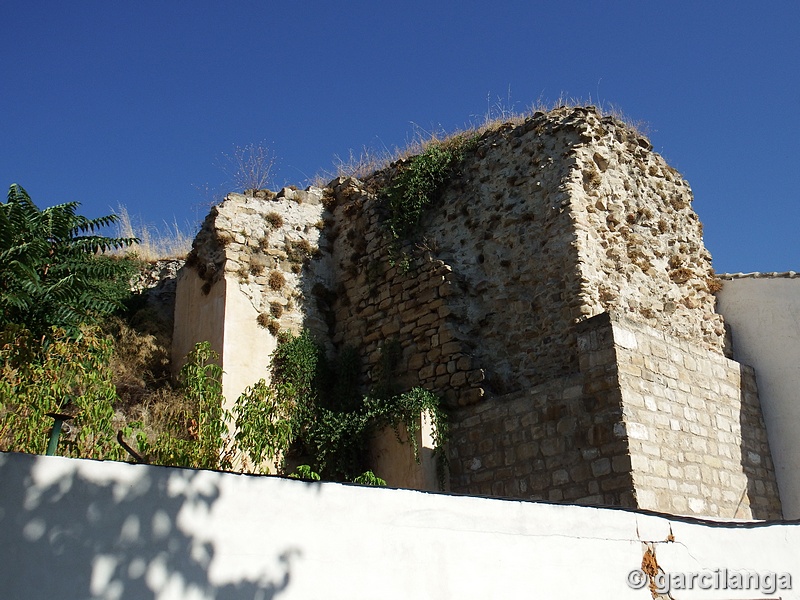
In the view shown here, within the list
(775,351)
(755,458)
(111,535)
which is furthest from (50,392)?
(775,351)

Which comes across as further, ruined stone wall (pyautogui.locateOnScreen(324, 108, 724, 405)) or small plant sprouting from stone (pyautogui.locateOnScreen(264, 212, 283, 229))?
small plant sprouting from stone (pyautogui.locateOnScreen(264, 212, 283, 229))

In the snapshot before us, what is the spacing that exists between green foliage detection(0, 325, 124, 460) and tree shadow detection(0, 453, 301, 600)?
3.31 m

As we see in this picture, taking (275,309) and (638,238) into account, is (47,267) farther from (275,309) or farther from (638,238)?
(638,238)

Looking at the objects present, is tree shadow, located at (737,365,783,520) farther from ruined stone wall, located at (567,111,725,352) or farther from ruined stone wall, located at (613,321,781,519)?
ruined stone wall, located at (567,111,725,352)

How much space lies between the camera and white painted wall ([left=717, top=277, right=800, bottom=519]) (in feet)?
32.9

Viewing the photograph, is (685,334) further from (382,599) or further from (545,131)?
(382,599)

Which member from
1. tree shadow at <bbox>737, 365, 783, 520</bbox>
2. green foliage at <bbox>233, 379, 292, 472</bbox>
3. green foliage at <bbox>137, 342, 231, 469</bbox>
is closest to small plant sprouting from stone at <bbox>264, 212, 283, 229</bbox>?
green foliage at <bbox>137, 342, 231, 469</bbox>

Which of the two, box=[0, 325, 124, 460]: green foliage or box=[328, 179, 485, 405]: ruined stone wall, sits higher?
box=[328, 179, 485, 405]: ruined stone wall

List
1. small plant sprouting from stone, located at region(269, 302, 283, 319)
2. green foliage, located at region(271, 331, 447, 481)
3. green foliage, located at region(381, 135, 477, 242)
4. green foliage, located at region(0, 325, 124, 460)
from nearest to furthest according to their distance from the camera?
green foliage, located at region(0, 325, 124, 460), green foliage, located at region(271, 331, 447, 481), small plant sprouting from stone, located at region(269, 302, 283, 319), green foliage, located at region(381, 135, 477, 242)

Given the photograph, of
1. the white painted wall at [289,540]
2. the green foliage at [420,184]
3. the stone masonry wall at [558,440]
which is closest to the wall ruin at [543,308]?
the stone masonry wall at [558,440]

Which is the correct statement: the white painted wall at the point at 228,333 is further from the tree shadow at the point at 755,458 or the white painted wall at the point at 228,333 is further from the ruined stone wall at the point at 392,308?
the tree shadow at the point at 755,458

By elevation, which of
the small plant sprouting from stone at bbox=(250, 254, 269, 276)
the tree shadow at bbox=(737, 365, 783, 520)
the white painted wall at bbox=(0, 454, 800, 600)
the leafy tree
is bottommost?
the white painted wall at bbox=(0, 454, 800, 600)

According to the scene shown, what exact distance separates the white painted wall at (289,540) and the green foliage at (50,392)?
3.27 m

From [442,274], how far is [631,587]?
549cm
